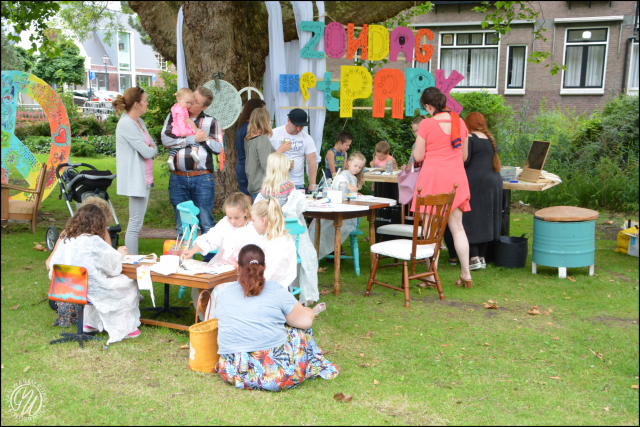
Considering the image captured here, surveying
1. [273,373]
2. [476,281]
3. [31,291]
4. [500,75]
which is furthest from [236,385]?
[500,75]

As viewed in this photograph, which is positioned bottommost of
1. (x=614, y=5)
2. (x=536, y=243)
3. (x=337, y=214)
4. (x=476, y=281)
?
(x=476, y=281)

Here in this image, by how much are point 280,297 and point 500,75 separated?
17105 mm

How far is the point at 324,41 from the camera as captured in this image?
8.15 meters

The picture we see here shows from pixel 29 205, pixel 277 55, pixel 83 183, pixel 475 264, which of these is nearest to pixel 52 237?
pixel 83 183

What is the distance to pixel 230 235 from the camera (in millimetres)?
4555

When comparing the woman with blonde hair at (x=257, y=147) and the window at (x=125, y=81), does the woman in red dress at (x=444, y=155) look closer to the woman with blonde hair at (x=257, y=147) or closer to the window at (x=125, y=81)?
the woman with blonde hair at (x=257, y=147)

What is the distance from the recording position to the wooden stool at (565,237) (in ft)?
20.3

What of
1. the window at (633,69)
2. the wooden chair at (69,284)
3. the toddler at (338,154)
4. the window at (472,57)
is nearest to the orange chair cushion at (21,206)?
the toddler at (338,154)

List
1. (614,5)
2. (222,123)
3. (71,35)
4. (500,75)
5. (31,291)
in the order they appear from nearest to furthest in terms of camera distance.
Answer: (31,291)
(222,123)
(71,35)
(614,5)
(500,75)

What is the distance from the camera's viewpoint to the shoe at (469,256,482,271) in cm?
670

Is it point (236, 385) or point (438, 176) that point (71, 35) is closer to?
point (438, 176)

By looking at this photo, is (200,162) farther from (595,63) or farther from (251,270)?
(595,63)

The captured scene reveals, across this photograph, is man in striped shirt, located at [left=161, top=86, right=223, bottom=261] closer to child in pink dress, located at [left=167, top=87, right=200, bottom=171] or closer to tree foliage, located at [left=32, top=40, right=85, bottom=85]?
child in pink dress, located at [left=167, top=87, right=200, bottom=171]

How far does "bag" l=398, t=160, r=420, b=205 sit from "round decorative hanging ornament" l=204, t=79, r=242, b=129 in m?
2.71
